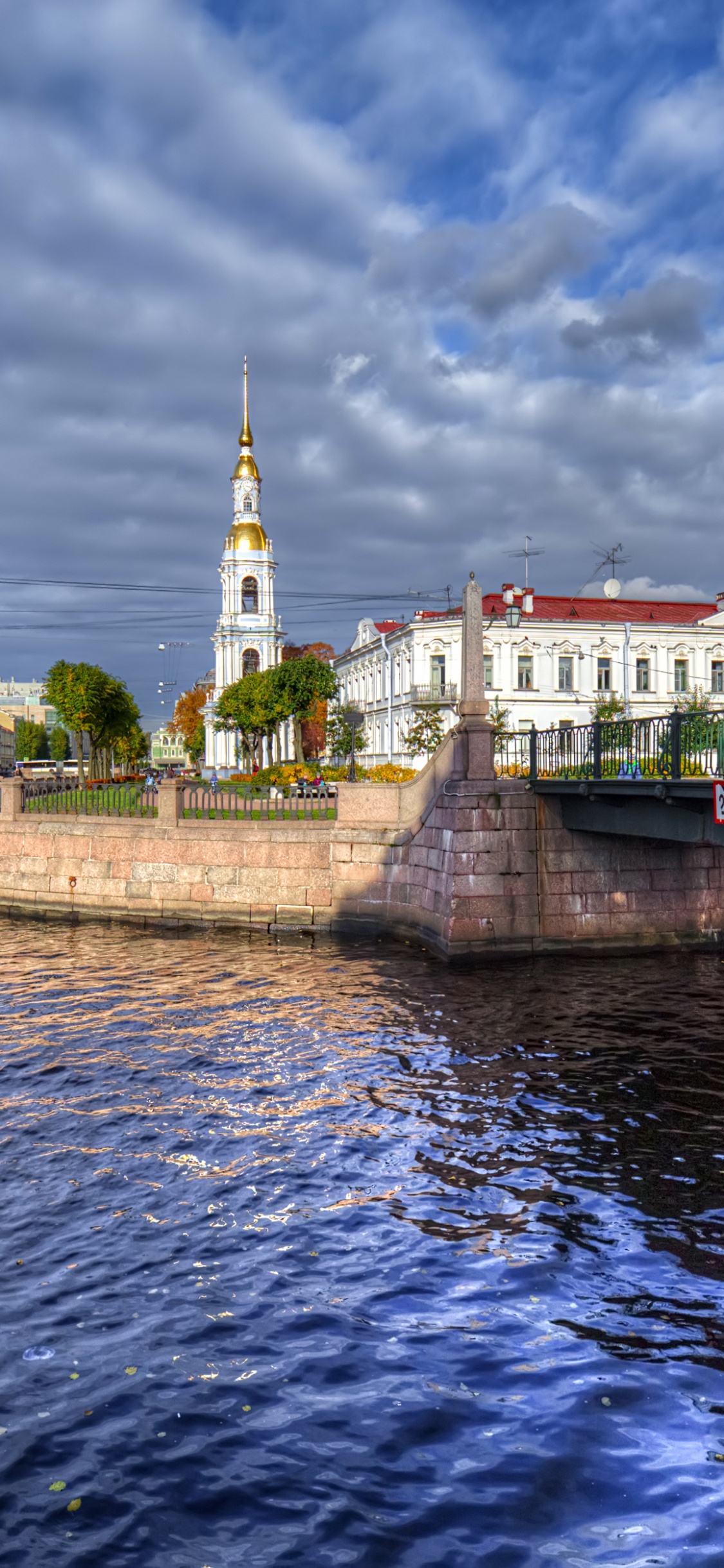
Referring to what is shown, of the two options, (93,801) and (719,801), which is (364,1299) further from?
(93,801)

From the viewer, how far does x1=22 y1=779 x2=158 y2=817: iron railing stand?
933 inches

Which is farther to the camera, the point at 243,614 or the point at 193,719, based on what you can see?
the point at 193,719

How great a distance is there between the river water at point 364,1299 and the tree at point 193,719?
113416 millimetres

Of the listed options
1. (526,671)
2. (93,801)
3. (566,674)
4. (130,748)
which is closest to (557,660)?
(566,674)

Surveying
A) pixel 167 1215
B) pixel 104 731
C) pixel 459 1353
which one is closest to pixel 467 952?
pixel 167 1215

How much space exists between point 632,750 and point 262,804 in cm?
936

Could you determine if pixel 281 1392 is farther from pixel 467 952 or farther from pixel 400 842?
pixel 400 842

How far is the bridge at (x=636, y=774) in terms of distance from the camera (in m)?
13.9

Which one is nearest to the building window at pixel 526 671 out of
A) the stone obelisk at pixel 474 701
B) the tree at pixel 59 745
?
the stone obelisk at pixel 474 701

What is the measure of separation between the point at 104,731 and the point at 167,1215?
51.5 meters

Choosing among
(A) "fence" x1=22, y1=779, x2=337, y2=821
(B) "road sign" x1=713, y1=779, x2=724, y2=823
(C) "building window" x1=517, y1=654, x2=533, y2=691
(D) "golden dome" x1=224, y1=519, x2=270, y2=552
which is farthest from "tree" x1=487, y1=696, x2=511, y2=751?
(D) "golden dome" x1=224, y1=519, x2=270, y2=552

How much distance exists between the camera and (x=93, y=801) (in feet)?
81.6

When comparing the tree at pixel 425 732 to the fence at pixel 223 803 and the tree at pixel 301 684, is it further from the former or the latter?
the fence at pixel 223 803

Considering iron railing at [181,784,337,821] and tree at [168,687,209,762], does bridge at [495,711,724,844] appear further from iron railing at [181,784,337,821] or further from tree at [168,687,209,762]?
tree at [168,687,209,762]
